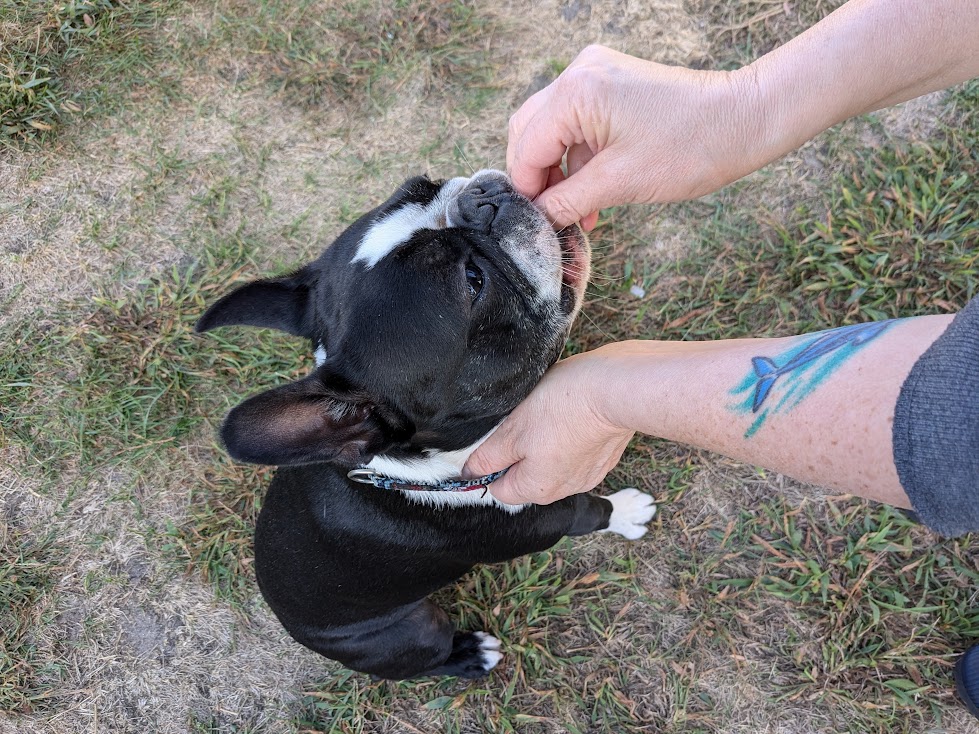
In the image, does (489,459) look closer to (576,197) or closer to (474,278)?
(474,278)

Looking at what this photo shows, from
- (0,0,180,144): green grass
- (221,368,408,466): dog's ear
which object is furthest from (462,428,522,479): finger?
(0,0,180,144): green grass

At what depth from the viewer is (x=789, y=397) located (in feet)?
7.09

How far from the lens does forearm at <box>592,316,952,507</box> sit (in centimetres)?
188

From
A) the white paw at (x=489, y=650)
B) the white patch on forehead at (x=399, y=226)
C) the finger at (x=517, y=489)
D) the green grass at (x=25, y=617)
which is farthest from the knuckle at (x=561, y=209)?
the green grass at (x=25, y=617)

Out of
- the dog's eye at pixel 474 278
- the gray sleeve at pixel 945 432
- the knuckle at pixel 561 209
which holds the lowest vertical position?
the gray sleeve at pixel 945 432

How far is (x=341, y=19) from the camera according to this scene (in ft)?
14.6

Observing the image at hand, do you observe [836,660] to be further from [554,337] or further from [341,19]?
[341,19]

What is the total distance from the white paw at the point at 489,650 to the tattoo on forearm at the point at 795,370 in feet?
7.58

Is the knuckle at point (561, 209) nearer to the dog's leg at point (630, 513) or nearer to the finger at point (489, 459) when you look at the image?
the finger at point (489, 459)

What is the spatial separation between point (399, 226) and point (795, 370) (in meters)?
1.62

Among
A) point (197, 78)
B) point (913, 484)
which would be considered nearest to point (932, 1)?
point (913, 484)

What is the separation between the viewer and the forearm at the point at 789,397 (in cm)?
188

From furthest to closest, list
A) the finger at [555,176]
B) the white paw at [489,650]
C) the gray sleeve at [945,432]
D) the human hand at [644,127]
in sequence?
1. the white paw at [489,650]
2. the finger at [555,176]
3. the human hand at [644,127]
4. the gray sleeve at [945,432]

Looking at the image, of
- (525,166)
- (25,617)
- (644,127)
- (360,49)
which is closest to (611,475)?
(525,166)
